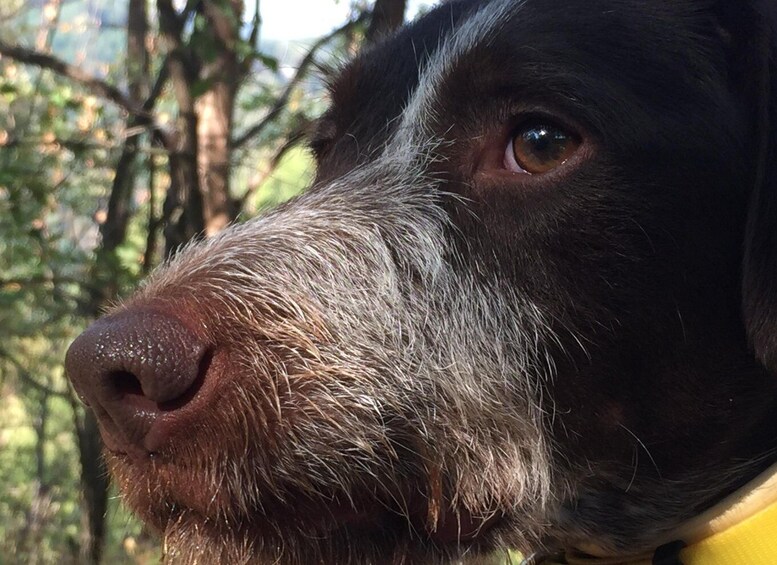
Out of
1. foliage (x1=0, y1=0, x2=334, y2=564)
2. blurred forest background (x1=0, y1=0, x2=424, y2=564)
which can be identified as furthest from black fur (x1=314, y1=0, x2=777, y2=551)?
foliage (x1=0, y1=0, x2=334, y2=564)

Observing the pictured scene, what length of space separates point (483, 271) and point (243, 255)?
56cm

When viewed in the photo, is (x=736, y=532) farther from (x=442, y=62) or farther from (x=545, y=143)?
(x=442, y=62)

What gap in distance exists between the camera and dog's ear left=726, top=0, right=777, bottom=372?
1919mm

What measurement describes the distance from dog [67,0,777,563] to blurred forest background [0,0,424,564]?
1.21 m

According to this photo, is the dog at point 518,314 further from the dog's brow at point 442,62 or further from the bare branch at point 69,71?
the bare branch at point 69,71

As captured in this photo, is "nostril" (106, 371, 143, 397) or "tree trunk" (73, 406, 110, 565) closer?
"nostril" (106, 371, 143, 397)

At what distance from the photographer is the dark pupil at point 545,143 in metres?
1.98

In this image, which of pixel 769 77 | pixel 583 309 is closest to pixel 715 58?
pixel 769 77

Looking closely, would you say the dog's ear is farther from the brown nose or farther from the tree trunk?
the tree trunk

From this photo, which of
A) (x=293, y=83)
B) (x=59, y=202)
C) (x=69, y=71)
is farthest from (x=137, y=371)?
(x=59, y=202)

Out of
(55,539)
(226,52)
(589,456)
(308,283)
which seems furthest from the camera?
(55,539)

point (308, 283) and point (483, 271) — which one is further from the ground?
point (308, 283)

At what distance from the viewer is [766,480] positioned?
6.93 feet

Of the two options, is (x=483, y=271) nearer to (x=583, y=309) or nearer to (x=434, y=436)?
(x=583, y=309)
